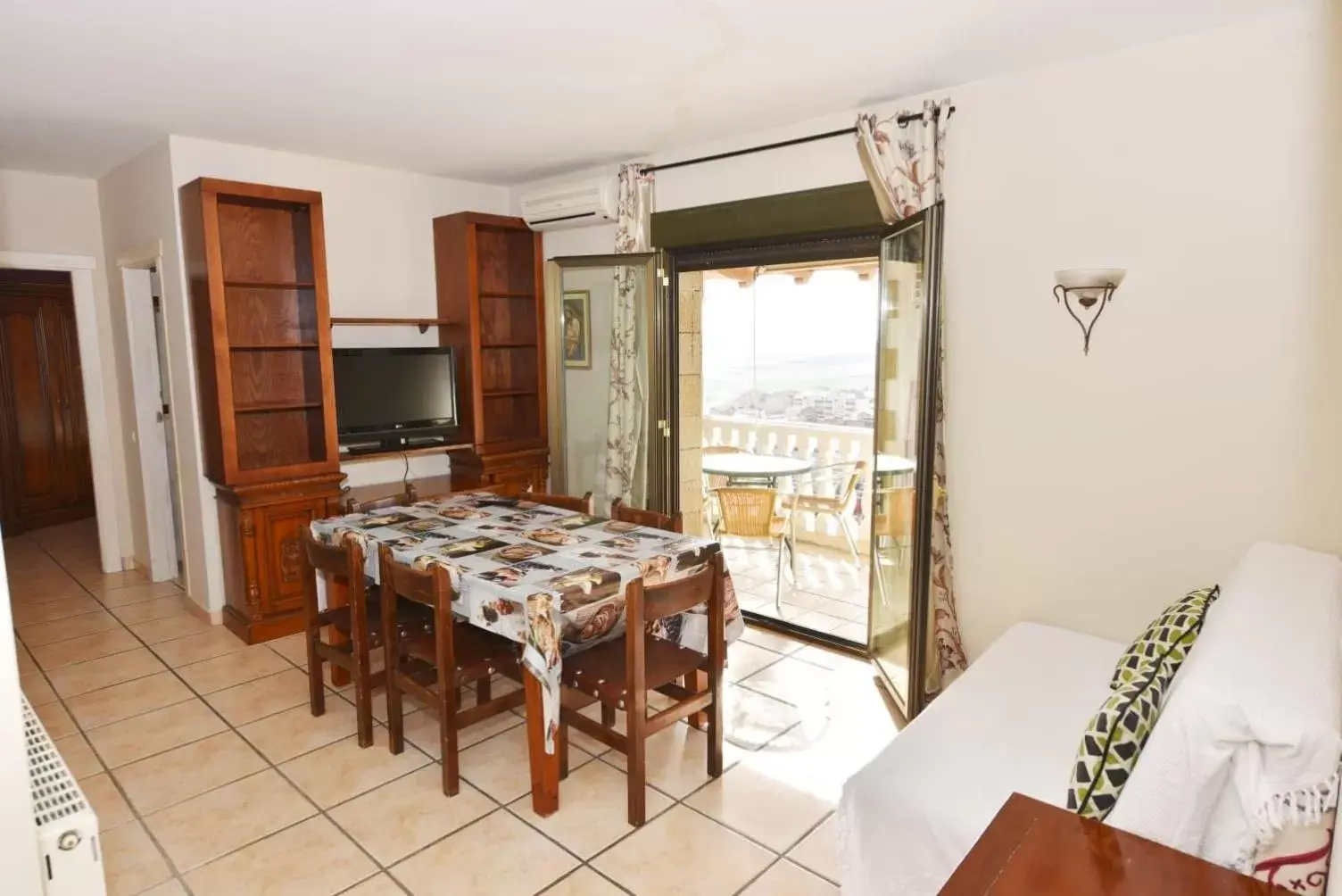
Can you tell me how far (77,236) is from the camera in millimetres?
4727

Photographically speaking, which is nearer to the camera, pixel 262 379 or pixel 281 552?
pixel 281 552

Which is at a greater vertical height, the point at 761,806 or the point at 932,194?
the point at 932,194

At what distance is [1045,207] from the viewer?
293 centimetres

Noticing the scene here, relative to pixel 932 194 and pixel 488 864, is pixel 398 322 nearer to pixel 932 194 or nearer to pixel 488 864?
pixel 932 194

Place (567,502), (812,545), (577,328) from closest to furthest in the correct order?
1. (567,502)
2. (577,328)
3. (812,545)

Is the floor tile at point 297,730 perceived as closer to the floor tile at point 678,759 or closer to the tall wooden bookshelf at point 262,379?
the tall wooden bookshelf at point 262,379

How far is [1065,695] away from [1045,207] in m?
1.73

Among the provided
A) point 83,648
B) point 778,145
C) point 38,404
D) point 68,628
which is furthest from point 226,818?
point 38,404

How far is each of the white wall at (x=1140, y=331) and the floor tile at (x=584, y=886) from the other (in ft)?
5.98

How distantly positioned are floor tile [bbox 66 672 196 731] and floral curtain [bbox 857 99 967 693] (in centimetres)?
317

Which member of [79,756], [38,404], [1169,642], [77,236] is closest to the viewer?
[1169,642]

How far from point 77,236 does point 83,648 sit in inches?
97.2

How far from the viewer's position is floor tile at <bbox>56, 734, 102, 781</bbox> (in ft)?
9.18

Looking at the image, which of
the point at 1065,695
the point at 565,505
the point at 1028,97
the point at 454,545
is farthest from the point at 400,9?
the point at 1065,695
